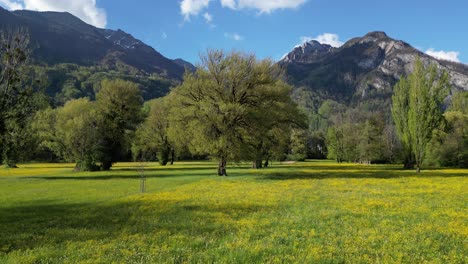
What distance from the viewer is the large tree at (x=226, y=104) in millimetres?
42344

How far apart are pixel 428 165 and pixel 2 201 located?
86439 millimetres

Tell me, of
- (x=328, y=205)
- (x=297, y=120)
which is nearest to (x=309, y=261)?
(x=328, y=205)

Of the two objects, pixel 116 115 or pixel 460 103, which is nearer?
pixel 116 115

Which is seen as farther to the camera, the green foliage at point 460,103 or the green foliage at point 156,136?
the green foliage at point 460,103

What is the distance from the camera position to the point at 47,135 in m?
65.7

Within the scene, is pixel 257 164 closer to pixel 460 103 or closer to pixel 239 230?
pixel 239 230

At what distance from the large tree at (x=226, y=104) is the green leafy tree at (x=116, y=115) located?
25450mm

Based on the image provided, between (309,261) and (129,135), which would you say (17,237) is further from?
(129,135)

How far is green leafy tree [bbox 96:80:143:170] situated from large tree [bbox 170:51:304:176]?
83.5ft

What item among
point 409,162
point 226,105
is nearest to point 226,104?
point 226,105

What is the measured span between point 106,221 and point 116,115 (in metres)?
56.8

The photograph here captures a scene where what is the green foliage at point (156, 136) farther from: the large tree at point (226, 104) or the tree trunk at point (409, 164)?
the tree trunk at point (409, 164)

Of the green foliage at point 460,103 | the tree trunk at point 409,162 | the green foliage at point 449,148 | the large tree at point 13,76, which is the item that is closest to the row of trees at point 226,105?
the large tree at point 13,76

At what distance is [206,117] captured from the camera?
4278 centimetres
